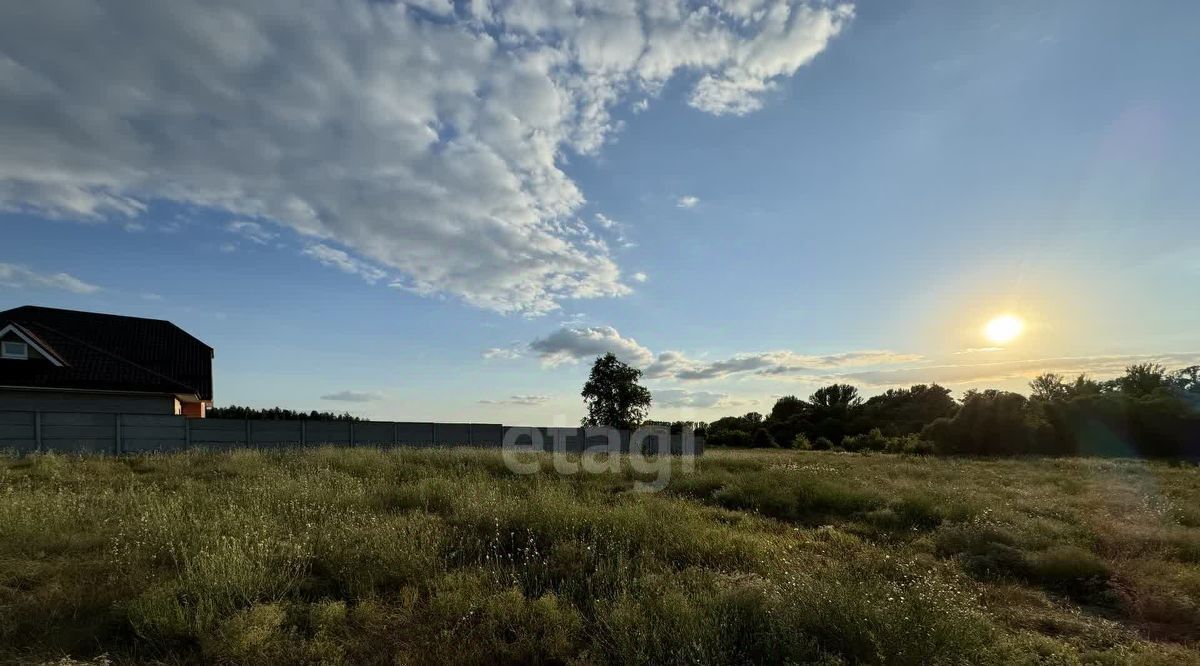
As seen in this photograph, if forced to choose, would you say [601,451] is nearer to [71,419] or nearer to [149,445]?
[149,445]

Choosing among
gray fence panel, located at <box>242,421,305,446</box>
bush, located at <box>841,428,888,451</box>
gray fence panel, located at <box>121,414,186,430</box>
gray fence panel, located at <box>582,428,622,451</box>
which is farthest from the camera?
bush, located at <box>841,428,888,451</box>

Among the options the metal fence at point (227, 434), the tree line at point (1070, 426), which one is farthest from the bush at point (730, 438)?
the metal fence at point (227, 434)

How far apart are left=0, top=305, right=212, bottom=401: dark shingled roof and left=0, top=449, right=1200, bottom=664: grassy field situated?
13.9 meters

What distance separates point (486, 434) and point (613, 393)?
72.5 feet

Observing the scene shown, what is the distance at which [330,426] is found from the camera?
70.4 feet

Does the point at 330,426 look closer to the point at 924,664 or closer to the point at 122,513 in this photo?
the point at 122,513

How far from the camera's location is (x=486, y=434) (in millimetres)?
25016

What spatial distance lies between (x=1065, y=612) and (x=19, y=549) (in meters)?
10.1

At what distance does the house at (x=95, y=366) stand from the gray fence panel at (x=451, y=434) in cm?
993

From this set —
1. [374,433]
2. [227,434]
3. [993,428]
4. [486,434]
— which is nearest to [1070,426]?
[993,428]

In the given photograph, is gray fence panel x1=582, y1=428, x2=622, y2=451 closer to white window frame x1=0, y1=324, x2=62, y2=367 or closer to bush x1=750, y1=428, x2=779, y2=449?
white window frame x1=0, y1=324, x2=62, y2=367

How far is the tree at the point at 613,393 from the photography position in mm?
46000

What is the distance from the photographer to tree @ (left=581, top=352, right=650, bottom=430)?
151 ft

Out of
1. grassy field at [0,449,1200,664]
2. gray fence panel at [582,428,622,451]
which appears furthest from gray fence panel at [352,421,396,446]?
grassy field at [0,449,1200,664]
